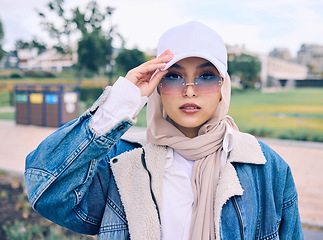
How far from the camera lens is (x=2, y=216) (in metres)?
3.52

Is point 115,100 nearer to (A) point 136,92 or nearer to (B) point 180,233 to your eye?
(A) point 136,92

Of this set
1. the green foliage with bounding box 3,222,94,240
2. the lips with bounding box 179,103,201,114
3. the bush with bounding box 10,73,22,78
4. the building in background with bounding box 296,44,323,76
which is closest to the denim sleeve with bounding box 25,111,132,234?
the lips with bounding box 179,103,201,114

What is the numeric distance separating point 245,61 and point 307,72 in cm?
8835

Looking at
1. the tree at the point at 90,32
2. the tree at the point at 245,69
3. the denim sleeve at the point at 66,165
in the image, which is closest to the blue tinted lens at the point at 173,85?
the denim sleeve at the point at 66,165

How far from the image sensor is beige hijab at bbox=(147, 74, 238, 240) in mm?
1265

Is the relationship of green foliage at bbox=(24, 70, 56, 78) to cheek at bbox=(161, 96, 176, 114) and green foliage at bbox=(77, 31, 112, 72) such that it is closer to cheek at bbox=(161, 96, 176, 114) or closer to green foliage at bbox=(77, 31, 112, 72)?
green foliage at bbox=(77, 31, 112, 72)

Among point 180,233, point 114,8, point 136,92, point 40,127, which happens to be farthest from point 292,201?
point 114,8

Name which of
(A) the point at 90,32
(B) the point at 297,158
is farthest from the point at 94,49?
(B) the point at 297,158

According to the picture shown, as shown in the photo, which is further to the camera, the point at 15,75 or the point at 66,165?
the point at 15,75

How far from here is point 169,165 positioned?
1387mm

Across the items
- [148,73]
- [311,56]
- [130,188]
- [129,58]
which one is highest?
[311,56]

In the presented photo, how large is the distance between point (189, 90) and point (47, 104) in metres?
9.73

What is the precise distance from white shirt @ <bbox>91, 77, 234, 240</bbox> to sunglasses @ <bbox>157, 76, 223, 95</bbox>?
11cm

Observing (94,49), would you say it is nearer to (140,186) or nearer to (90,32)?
(90,32)
